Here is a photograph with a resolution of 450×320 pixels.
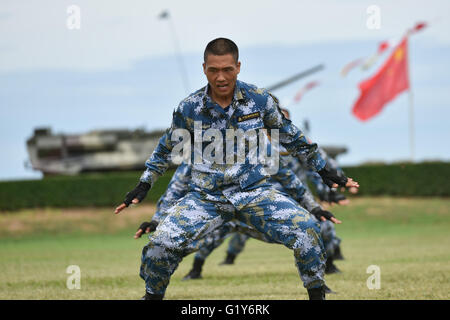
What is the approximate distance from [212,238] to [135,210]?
79.6ft

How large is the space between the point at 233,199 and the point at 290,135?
751mm

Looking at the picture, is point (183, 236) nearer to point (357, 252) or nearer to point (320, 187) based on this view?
point (320, 187)

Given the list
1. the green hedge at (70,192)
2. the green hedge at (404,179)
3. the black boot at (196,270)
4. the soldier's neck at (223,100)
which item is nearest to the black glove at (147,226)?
the soldier's neck at (223,100)

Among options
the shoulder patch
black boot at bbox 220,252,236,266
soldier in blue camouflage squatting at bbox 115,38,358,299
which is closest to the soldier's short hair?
soldier in blue camouflage squatting at bbox 115,38,358,299

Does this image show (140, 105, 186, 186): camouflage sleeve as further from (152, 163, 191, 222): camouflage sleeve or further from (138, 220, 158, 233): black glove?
(152, 163, 191, 222): camouflage sleeve

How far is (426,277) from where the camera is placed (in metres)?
10.1

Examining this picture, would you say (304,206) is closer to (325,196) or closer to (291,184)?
(291,184)

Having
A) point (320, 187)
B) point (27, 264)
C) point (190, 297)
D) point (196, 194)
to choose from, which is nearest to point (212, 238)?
point (320, 187)

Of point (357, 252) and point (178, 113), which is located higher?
point (178, 113)

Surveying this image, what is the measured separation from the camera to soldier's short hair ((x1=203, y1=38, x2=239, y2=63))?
616cm

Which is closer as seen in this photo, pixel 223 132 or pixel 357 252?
pixel 223 132

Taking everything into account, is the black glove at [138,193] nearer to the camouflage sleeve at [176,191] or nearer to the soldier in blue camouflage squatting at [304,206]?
the camouflage sleeve at [176,191]

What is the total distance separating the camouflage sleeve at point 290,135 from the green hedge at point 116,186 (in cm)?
2812

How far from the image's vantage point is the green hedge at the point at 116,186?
114 ft
